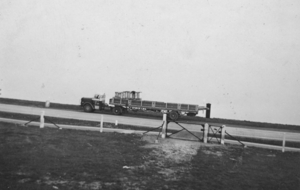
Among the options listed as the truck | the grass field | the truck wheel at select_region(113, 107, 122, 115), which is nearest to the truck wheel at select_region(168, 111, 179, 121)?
the truck

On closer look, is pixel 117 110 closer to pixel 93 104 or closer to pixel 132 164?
pixel 93 104

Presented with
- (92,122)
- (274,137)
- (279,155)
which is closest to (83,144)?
(92,122)

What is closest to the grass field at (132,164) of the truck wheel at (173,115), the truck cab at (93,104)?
the truck wheel at (173,115)

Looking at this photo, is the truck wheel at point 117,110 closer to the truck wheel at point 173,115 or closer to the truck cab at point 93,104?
the truck cab at point 93,104

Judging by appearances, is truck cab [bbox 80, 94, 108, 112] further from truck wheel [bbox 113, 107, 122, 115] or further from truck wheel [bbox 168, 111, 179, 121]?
truck wheel [bbox 168, 111, 179, 121]

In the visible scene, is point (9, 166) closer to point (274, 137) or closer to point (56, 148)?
point (56, 148)

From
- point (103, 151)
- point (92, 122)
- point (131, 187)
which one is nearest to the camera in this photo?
point (131, 187)
